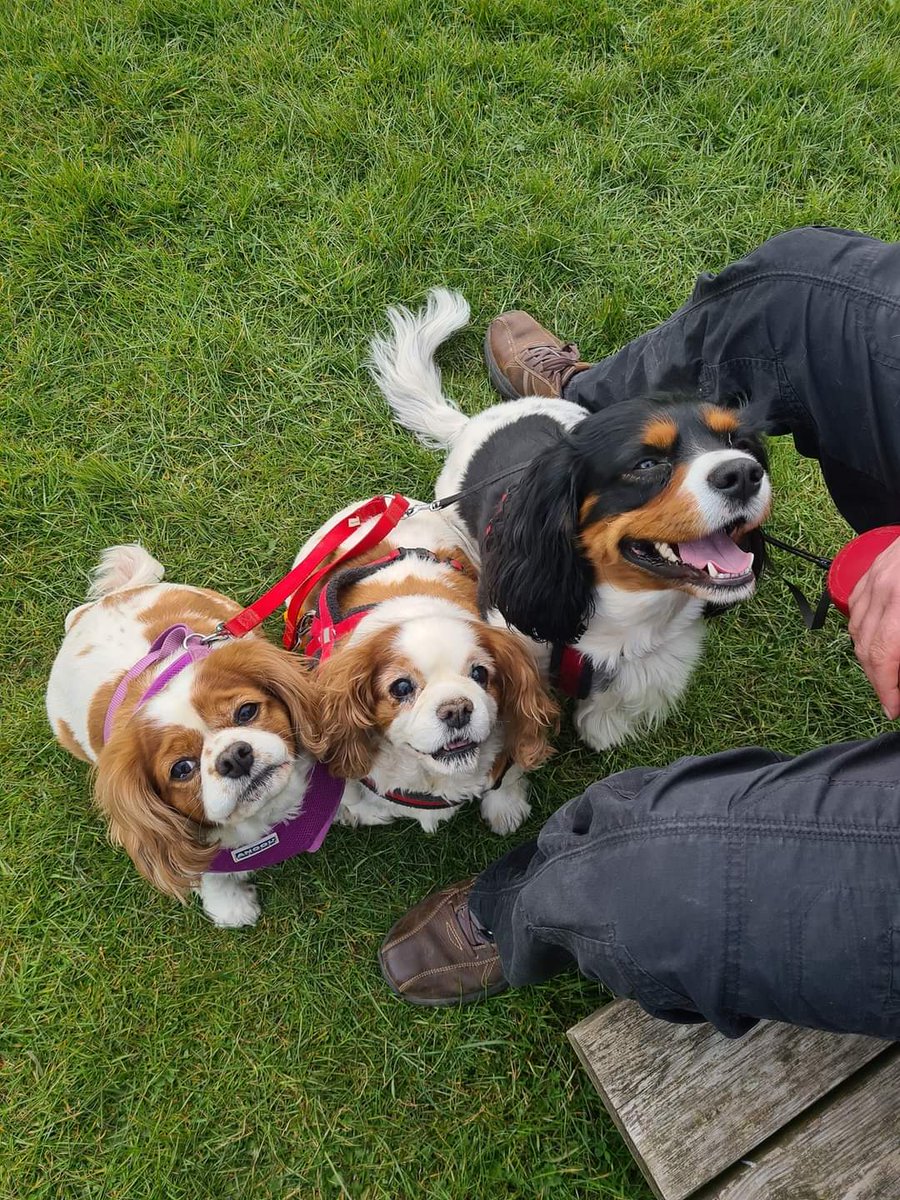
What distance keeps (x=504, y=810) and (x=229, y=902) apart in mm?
833

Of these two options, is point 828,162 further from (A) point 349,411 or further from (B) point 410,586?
(B) point 410,586

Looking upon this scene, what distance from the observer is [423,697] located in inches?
73.4

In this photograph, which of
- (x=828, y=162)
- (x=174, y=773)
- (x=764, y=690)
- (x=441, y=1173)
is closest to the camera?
(x=174, y=773)

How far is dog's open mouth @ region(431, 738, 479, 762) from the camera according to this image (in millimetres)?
1847

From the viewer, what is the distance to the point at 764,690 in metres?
2.65

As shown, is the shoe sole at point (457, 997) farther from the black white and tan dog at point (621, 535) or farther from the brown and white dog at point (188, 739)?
the black white and tan dog at point (621, 535)

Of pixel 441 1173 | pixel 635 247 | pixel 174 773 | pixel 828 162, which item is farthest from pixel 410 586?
pixel 828 162

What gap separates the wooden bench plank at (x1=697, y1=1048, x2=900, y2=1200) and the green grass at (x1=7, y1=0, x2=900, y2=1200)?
47 centimetres

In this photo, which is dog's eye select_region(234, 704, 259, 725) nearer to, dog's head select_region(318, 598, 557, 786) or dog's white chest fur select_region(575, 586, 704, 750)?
dog's head select_region(318, 598, 557, 786)

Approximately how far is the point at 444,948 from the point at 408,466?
62.6 inches

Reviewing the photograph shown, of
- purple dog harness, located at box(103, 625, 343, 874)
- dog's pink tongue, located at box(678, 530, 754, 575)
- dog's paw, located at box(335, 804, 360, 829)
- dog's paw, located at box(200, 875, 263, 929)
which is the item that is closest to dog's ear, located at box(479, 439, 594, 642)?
dog's pink tongue, located at box(678, 530, 754, 575)

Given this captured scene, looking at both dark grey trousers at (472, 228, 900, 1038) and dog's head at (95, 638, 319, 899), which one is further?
dog's head at (95, 638, 319, 899)

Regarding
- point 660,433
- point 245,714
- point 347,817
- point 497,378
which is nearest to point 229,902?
point 347,817

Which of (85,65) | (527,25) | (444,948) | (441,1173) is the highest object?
(85,65)
